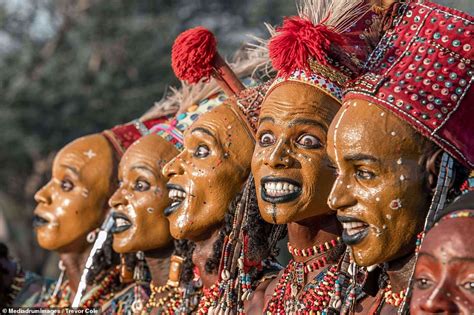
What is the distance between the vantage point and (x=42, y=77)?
14719mm

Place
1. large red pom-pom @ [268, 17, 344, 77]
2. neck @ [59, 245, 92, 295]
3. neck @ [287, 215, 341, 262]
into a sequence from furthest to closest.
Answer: neck @ [59, 245, 92, 295]
neck @ [287, 215, 341, 262]
large red pom-pom @ [268, 17, 344, 77]

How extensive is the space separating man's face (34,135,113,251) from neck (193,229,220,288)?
1675mm

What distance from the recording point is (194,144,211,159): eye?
5.61 m

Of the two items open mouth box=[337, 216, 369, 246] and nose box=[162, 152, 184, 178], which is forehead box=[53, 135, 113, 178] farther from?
open mouth box=[337, 216, 369, 246]

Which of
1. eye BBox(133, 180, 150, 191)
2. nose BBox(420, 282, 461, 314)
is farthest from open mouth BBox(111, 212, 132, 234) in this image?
nose BBox(420, 282, 461, 314)

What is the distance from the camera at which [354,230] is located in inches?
161

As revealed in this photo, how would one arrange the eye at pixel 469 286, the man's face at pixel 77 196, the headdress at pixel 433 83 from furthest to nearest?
the man's face at pixel 77 196 < the headdress at pixel 433 83 < the eye at pixel 469 286

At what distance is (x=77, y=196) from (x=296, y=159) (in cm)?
298

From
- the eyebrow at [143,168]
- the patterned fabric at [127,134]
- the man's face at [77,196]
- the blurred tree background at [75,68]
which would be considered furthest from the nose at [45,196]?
the blurred tree background at [75,68]

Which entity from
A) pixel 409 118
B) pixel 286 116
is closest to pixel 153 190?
pixel 286 116

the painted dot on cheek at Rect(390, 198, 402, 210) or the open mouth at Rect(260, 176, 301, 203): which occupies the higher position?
the open mouth at Rect(260, 176, 301, 203)

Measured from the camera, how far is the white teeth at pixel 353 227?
408 centimetres

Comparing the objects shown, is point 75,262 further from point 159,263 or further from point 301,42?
point 301,42

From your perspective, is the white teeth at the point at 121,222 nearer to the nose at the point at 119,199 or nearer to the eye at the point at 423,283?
the nose at the point at 119,199
